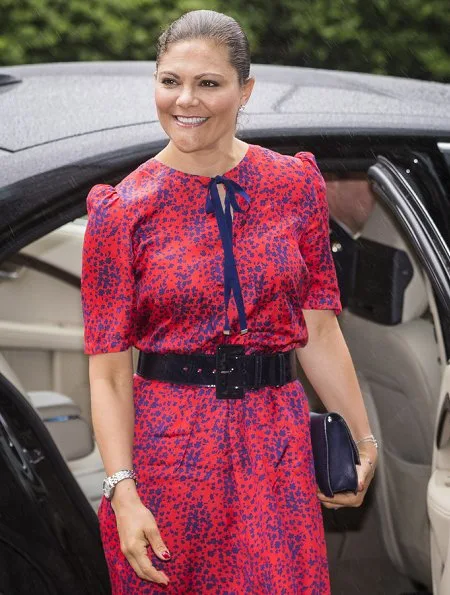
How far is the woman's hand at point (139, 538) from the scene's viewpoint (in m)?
2.10

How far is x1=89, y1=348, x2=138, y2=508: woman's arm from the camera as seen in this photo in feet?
7.06

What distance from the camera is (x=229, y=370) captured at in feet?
7.18

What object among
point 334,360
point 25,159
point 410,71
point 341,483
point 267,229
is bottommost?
point 341,483

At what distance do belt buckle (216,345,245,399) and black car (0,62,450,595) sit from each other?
0.50 meters

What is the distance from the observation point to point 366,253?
342 cm

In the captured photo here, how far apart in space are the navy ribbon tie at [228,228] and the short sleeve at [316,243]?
5.7 inches

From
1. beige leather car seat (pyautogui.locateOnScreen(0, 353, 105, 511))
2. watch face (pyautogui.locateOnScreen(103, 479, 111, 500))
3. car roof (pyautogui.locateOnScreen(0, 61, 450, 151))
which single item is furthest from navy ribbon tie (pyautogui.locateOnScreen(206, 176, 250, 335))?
beige leather car seat (pyautogui.locateOnScreen(0, 353, 105, 511))

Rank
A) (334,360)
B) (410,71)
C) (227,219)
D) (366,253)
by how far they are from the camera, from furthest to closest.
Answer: (410,71), (366,253), (334,360), (227,219)

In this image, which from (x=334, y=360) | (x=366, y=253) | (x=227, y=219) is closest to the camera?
(x=227, y=219)

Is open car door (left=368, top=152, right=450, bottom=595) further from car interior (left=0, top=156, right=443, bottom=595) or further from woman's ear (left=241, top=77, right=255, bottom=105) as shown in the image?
woman's ear (left=241, top=77, right=255, bottom=105)

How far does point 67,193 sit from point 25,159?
12 centimetres

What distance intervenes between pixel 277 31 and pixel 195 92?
319 inches

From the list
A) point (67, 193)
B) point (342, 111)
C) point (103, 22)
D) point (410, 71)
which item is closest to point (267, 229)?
point (67, 193)

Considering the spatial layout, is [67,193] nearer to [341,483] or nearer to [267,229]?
[267,229]
